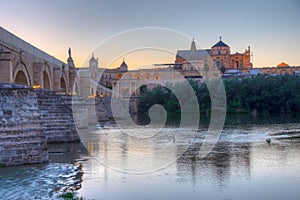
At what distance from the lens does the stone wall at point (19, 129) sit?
12047 millimetres

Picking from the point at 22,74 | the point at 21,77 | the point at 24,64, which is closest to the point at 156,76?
the point at 21,77

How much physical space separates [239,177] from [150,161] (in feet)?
12.1

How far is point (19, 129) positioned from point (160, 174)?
4.31 metres

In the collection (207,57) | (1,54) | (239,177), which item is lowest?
(239,177)

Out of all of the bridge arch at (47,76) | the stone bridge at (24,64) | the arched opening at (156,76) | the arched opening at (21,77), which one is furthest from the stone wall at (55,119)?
the arched opening at (156,76)

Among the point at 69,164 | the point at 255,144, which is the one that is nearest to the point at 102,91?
the point at 255,144

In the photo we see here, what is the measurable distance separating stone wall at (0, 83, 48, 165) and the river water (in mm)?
408

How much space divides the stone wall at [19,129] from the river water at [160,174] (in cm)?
41

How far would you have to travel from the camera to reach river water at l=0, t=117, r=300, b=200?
370 inches

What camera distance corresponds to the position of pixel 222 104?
2248 inches

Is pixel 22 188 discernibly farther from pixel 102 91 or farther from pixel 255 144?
pixel 102 91

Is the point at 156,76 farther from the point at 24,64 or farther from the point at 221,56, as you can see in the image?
the point at 24,64

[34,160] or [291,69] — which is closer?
[34,160]

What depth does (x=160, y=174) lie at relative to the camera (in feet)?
38.1
